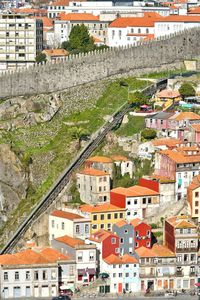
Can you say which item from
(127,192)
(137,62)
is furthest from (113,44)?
(127,192)

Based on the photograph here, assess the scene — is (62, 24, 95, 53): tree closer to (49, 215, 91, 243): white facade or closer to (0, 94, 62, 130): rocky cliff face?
(0, 94, 62, 130): rocky cliff face

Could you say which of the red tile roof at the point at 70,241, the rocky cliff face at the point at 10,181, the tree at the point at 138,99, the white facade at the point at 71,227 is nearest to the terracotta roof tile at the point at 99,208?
the white facade at the point at 71,227

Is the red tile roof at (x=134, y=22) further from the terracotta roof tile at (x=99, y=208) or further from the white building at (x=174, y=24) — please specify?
the terracotta roof tile at (x=99, y=208)

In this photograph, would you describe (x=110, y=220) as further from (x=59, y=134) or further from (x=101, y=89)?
(x=101, y=89)

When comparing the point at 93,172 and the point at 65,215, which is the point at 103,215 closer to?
the point at 65,215

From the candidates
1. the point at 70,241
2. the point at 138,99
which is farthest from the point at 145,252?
the point at 138,99

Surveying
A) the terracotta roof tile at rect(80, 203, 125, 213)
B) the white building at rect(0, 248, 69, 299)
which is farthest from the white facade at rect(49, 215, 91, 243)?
the white building at rect(0, 248, 69, 299)
